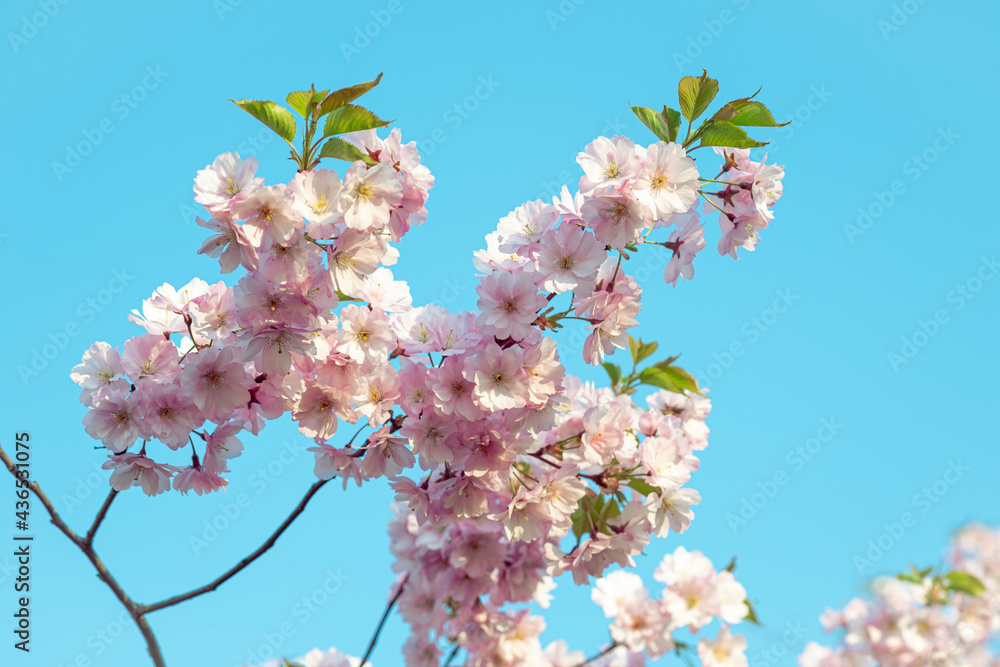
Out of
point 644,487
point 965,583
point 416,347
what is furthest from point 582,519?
point 965,583

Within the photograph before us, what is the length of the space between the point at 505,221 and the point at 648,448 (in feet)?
3.07

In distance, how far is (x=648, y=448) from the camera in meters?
2.60

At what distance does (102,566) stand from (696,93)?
253 cm

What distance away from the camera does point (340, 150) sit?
1948 millimetres

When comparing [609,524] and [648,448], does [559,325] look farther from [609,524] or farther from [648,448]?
[609,524]

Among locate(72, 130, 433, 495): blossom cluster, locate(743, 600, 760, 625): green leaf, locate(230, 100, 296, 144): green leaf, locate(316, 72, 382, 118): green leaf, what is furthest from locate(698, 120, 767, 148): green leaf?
locate(743, 600, 760, 625): green leaf

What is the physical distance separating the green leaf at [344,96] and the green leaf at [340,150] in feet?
0.25

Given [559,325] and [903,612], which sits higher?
[559,325]

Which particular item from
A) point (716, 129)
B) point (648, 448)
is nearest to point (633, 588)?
point (648, 448)

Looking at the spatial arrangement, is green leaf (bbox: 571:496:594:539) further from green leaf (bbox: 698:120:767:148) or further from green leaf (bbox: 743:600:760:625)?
green leaf (bbox: 698:120:767:148)

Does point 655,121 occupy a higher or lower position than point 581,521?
higher

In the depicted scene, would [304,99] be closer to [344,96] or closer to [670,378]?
[344,96]

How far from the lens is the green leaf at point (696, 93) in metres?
2.09

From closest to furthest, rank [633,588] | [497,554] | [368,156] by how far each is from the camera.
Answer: [368,156]
[497,554]
[633,588]
